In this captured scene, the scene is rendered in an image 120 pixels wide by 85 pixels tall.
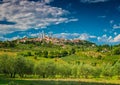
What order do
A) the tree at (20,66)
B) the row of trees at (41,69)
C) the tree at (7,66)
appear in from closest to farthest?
the tree at (7,66) → the row of trees at (41,69) → the tree at (20,66)

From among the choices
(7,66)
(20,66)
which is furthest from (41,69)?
(7,66)

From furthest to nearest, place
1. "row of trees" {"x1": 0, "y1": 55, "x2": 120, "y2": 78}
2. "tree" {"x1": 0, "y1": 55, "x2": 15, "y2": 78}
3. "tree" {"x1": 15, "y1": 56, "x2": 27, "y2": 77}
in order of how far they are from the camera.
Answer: "tree" {"x1": 15, "y1": 56, "x2": 27, "y2": 77} → "row of trees" {"x1": 0, "y1": 55, "x2": 120, "y2": 78} → "tree" {"x1": 0, "y1": 55, "x2": 15, "y2": 78}

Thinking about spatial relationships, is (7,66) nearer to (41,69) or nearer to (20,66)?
(20,66)

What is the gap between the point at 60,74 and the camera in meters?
189

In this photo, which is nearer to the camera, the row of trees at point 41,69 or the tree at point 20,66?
the row of trees at point 41,69

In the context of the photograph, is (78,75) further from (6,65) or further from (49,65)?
(6,65)

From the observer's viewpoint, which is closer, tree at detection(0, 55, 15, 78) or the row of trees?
tree at detection(0, 55, 15, 78)

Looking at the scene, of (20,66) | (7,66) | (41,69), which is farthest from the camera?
(41,69)

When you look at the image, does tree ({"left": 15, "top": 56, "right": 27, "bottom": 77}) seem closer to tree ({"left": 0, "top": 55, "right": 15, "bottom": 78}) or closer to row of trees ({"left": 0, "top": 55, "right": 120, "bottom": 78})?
row of trees ({"left": 0, "top": 55, "right": 120, "bottom": 78})

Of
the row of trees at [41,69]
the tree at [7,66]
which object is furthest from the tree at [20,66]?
the tree at [7,66]

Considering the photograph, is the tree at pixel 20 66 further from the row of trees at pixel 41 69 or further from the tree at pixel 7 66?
the tree at pixel 7 66

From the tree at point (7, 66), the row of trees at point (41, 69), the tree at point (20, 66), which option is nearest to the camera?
the tree at point (7, 66)

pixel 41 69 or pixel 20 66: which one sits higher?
pixel 20 66

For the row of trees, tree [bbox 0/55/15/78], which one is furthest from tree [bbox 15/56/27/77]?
tree [bbox 0/55/15/78]
